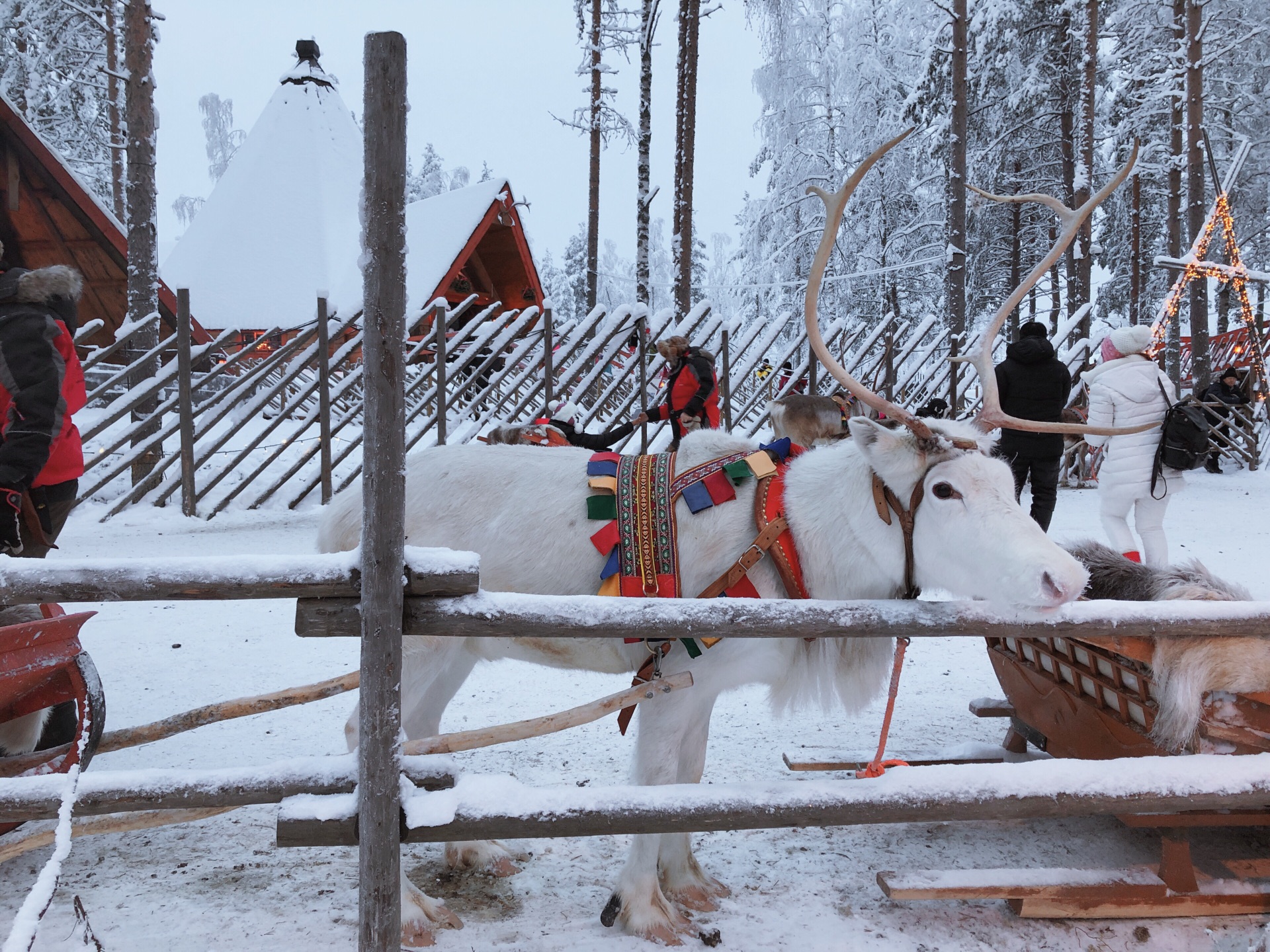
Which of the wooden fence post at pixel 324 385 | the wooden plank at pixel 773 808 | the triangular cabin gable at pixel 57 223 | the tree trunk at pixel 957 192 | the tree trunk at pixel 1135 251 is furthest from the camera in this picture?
the tree trunk at pixel 1135 251

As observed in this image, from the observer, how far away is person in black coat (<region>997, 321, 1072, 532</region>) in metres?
5.89

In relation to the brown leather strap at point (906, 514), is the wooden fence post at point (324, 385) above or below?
above

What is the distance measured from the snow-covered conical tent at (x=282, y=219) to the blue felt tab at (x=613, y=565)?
38.7 feet

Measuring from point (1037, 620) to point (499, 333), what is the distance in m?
7.59

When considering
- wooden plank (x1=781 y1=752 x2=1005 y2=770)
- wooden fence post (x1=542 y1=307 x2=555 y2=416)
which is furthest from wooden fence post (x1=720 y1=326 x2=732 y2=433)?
wooden plank (x1=781 y1=752 x2=1005 y2=770)

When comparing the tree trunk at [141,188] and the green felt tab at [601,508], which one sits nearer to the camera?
the green felt tab at [601,508]

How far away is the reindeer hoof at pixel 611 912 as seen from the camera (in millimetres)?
2314

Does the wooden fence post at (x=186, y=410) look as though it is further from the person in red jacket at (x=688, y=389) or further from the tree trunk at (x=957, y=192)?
the tree trunk at (x=957, y=192)

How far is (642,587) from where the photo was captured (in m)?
2.36

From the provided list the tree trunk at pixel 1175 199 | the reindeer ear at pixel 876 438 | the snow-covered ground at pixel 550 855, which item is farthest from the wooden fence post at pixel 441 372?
the tree trunk at pixel 1175 199

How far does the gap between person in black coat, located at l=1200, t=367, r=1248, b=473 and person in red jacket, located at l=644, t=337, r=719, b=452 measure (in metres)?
8.42

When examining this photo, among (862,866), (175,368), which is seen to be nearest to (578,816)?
(862,866)

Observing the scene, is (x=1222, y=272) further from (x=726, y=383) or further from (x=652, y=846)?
(x=652, y=846)

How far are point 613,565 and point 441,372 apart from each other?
6.01 m
